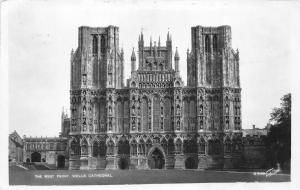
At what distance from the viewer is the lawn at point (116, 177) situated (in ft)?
108

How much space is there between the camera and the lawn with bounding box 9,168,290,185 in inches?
1297

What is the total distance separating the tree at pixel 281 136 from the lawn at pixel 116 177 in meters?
0.97

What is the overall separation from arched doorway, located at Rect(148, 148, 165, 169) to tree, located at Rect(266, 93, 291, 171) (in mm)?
6577

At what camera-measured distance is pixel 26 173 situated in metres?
33.1

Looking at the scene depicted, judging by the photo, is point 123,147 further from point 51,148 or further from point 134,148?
point 51,148

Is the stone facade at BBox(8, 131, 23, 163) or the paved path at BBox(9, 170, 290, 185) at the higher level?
the stone facade at BBox(8, 131, 23, 163)

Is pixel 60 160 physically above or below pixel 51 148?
below

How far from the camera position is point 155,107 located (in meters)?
41.6

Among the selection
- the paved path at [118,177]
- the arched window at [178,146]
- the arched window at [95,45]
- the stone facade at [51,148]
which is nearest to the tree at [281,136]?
the paved path at [118,177]

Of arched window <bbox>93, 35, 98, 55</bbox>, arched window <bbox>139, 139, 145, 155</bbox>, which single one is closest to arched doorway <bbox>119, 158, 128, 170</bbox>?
arched window <bbox>139, 139, 145, 155</bbox>

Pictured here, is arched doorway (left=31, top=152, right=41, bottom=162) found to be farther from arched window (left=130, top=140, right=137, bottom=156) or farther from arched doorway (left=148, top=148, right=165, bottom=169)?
arched doorway (left=148, top=148, right=165, bottom=169)

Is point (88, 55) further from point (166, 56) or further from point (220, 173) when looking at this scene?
point (220, 173)

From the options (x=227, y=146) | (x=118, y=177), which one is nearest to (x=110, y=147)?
(x=118, y=177)

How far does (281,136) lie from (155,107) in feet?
29.3
